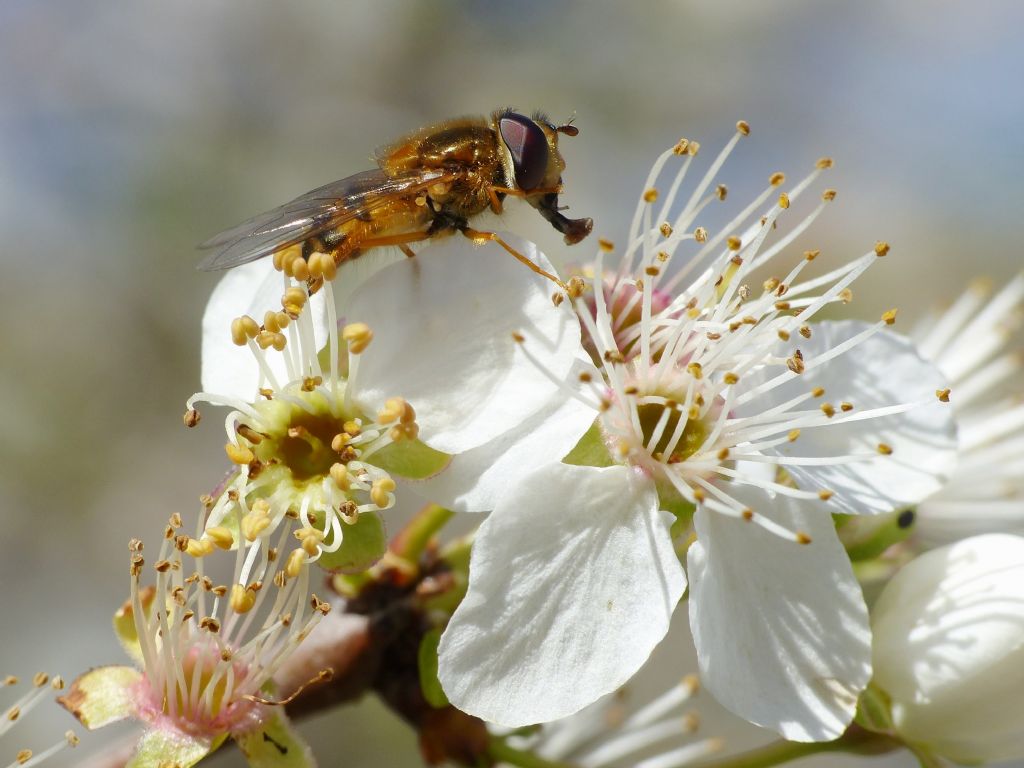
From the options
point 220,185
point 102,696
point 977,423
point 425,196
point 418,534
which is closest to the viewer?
point 102,696

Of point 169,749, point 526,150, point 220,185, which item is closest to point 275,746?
point 169,749

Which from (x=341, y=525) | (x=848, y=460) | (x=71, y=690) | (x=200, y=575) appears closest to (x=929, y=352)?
(x=848, y=460)

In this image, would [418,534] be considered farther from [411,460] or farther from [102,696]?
[102,696]

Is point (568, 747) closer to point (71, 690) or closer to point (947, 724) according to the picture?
point (947, 724)

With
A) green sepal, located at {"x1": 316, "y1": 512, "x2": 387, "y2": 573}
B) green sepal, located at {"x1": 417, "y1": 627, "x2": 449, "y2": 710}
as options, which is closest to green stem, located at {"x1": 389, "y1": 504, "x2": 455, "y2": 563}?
green sepal, located at {"x1": 417, "y1": 627, "x2": 449, "y2": 710}

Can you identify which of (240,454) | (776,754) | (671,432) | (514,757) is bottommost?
(776,754)

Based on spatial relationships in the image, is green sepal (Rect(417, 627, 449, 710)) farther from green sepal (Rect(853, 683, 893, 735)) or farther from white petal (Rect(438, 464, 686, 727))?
green sepal (Rect(853, 683, 893, 735))

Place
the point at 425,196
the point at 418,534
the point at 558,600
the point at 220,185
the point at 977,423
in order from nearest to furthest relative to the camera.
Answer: the point at 558,600
the point at 425,196
the point at 418,534
the point at 977,423
the point at 220,185

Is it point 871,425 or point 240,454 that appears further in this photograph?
point 871,425
